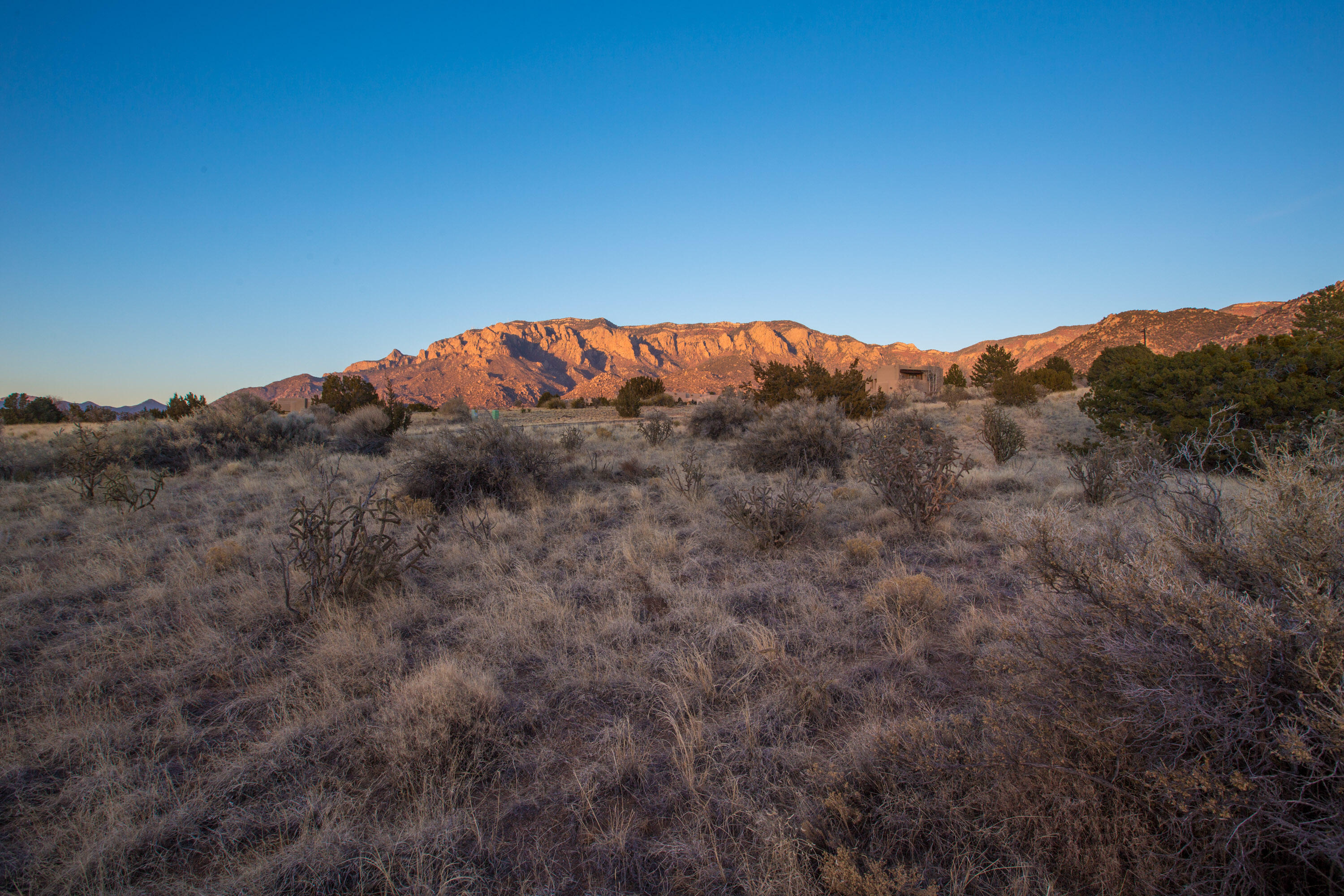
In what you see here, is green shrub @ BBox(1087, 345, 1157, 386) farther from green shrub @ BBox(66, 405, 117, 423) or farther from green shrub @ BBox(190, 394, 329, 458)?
green shrub @ BBox(66, 405, 117, 423)

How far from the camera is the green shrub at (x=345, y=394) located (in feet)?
85.4

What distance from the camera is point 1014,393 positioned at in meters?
24.9

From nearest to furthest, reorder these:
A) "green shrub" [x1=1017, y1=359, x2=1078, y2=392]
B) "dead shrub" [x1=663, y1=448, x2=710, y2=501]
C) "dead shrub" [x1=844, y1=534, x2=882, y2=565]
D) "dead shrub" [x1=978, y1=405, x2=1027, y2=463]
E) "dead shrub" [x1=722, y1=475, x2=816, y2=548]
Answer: "dead shrub" [x1=844, y1=534, x2=882, y2=565], "dead shrub" [x1=722, y1=475, x2=816, y2=548], "dead shrub" [x1=663, y1=448, x2=710, y2=501], "dead shrub" [x1=978, y1=405, x2=1027, y2=463], "green shrub" [x1=1017, y1=359, x2=1078, y2=392]

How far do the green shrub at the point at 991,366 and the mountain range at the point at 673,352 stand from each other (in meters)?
9.42

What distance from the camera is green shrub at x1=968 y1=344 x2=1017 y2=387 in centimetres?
3875

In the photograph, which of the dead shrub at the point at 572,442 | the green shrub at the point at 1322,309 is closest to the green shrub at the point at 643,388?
the dead shrub at the point at 572,442

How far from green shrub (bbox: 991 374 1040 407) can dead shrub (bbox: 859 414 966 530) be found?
2013cm

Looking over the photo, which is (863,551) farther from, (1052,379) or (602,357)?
(602,357)

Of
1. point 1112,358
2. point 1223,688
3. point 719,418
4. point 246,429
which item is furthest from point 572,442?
point 1112,358

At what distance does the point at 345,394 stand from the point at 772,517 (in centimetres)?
2781

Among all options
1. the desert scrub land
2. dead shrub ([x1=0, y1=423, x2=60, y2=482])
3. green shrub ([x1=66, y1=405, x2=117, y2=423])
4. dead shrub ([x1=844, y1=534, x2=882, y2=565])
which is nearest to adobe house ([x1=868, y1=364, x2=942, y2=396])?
dead shrub ([x1=844, y1=534, x2=882, y2=565])

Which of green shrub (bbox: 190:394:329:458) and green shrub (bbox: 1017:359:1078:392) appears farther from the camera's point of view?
green shrub (bbox: 1017:359:1078:392)

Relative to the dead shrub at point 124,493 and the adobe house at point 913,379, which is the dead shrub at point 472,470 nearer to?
the dead shrub at point 124,493

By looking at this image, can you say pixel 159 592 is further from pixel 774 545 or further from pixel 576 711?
pixel 774 545
